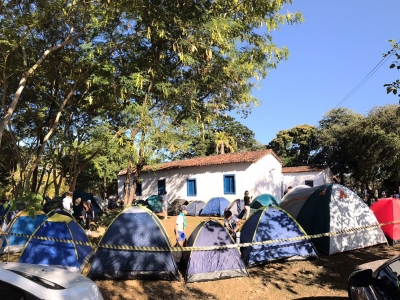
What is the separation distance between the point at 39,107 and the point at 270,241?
1271 centimetres

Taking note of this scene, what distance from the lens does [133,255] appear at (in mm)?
6965

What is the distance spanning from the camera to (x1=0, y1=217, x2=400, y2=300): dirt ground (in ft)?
20.5

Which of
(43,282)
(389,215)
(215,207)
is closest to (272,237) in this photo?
(389,215)

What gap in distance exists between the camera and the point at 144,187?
2770cm

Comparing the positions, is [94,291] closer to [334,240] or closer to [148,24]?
[334,240]

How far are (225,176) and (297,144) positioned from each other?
18173 mm

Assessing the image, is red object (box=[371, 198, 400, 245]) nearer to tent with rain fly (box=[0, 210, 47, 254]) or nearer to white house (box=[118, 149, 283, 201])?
tent with rain fly (box=[0, 210, 47, 254])

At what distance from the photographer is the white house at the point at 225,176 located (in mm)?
21500

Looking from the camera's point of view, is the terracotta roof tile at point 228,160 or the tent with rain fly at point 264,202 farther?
the terracotta roof tile at point 228,160

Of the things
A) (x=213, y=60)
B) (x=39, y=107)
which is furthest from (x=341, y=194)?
(x=39, y=107)

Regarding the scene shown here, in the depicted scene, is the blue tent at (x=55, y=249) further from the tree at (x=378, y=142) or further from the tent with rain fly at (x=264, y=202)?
the tree at (x=378, y=142)

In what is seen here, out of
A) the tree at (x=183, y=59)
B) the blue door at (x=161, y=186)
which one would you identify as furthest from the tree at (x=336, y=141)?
the tree at (x=183, y=59)

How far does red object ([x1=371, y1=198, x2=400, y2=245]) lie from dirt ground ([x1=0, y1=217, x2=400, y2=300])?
6.89 ft

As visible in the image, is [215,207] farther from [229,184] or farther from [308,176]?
[308,176]
